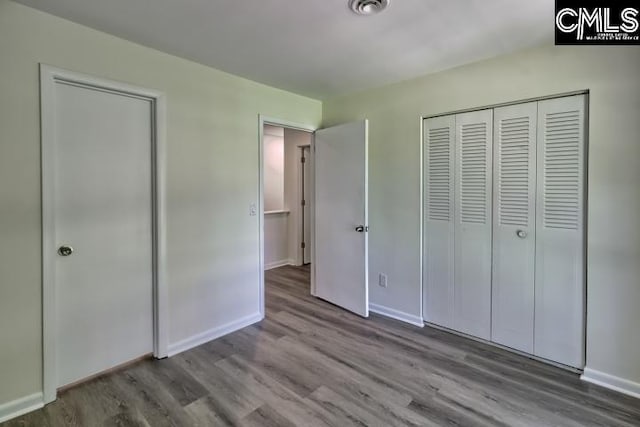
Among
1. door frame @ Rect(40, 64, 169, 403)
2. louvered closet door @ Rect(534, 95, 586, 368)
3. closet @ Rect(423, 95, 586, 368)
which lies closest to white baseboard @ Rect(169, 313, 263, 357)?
door frame @ Rect(40, 64, 169, 403)

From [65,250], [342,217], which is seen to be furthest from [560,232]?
[65,250]

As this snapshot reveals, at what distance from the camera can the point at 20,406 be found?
5.95 ft

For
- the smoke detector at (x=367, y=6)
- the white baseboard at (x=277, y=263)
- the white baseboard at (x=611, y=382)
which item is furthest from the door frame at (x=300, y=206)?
the white baseboard at (x=611, y=382)

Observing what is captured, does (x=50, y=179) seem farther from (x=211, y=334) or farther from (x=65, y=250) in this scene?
(x=211, y=334)

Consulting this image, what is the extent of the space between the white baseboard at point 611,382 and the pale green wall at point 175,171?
2.62 metres

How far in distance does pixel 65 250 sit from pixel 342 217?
225 cm

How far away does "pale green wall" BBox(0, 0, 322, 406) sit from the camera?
1771 millimetres

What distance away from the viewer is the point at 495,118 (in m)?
2.48

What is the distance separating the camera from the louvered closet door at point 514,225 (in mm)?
2350

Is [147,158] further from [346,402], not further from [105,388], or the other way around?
[346,402]

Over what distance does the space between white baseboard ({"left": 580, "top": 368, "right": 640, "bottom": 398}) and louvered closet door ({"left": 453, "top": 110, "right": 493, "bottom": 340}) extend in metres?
0.65

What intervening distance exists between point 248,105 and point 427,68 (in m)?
A: 1.59

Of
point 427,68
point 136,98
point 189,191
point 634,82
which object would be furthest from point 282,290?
point 634,82

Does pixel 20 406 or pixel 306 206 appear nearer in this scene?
pixel 20 406
